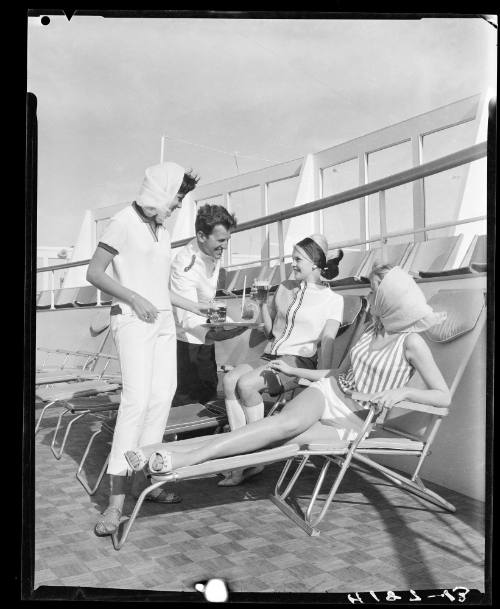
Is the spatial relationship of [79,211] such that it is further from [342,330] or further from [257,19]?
[342,330]

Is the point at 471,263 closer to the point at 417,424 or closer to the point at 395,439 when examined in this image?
the point at 417,424

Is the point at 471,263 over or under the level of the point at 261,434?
over

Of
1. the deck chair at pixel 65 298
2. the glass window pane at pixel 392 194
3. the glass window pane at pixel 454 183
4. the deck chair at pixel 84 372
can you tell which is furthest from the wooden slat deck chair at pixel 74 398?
the glass window pane at pixel 454 183

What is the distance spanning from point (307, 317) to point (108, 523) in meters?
1.48

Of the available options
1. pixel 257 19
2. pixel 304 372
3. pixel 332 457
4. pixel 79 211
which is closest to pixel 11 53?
pixel 79 211

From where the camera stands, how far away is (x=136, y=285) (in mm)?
2840

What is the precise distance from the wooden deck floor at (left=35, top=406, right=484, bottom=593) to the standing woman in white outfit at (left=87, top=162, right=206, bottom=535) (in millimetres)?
280

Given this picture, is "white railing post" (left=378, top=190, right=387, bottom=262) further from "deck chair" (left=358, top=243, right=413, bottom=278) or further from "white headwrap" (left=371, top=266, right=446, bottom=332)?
"white headwrap" (left=371, top=266, right=446, bottom=332)

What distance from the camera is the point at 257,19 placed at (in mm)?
2199

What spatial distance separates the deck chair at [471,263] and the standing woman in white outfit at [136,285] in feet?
4.13

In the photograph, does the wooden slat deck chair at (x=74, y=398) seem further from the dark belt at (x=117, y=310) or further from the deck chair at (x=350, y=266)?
the deck chair at (x=350, y=266)

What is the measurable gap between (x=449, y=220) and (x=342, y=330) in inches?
Result: 35.8

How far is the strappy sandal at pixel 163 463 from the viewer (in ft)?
7.81

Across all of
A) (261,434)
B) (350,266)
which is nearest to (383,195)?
(350,266)
